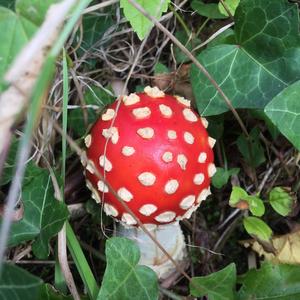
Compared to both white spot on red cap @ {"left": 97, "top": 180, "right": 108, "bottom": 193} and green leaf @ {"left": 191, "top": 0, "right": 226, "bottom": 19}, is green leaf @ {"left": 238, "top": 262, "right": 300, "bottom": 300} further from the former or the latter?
green leaf @ {"left": 191, "top": 0, "right": 226, "bottom": 19}

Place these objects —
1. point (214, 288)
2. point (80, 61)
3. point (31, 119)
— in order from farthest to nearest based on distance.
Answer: point (80, 61) < point (214, 288) < point (31, 119)

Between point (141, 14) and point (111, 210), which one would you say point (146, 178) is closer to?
point (111, 210)

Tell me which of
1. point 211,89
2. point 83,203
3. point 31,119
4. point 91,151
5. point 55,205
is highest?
point 31,119

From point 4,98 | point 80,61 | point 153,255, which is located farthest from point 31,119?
point 153,255

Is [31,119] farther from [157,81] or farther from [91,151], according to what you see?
[157,81]

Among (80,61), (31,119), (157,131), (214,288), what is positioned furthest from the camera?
(80,61)

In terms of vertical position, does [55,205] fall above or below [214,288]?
above

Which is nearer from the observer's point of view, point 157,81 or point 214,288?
point 214,288
